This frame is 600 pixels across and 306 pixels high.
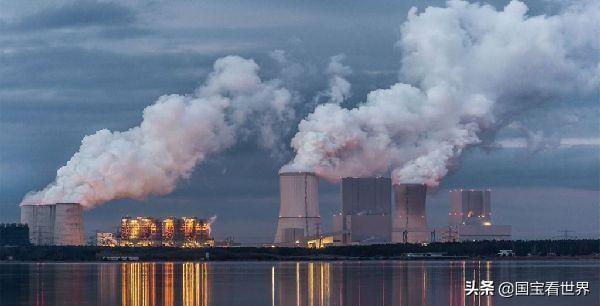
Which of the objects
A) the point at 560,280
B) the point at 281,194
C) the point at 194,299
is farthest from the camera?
the point at 281,194

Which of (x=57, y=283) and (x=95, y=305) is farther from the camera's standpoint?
(x=57, y=283)

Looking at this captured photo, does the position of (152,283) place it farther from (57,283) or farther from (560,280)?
(560,280)

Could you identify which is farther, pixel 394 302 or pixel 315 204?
pixel 315 204

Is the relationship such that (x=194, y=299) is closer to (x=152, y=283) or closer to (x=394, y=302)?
(x=394, y=302)

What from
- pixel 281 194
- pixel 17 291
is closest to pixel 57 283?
pixel 17 291

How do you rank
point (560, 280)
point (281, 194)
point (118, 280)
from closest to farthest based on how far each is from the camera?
point (560, 280) → point (118, 280) → point (281, 194)

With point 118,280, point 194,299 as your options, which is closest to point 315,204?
point 118,280

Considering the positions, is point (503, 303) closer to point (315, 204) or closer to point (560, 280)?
point (560, 280)

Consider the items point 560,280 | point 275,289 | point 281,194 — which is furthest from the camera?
point 281,194

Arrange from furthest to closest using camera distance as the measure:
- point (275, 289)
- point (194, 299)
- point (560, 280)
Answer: point (560, 280) < point (275, 289) < point (194, 299)
